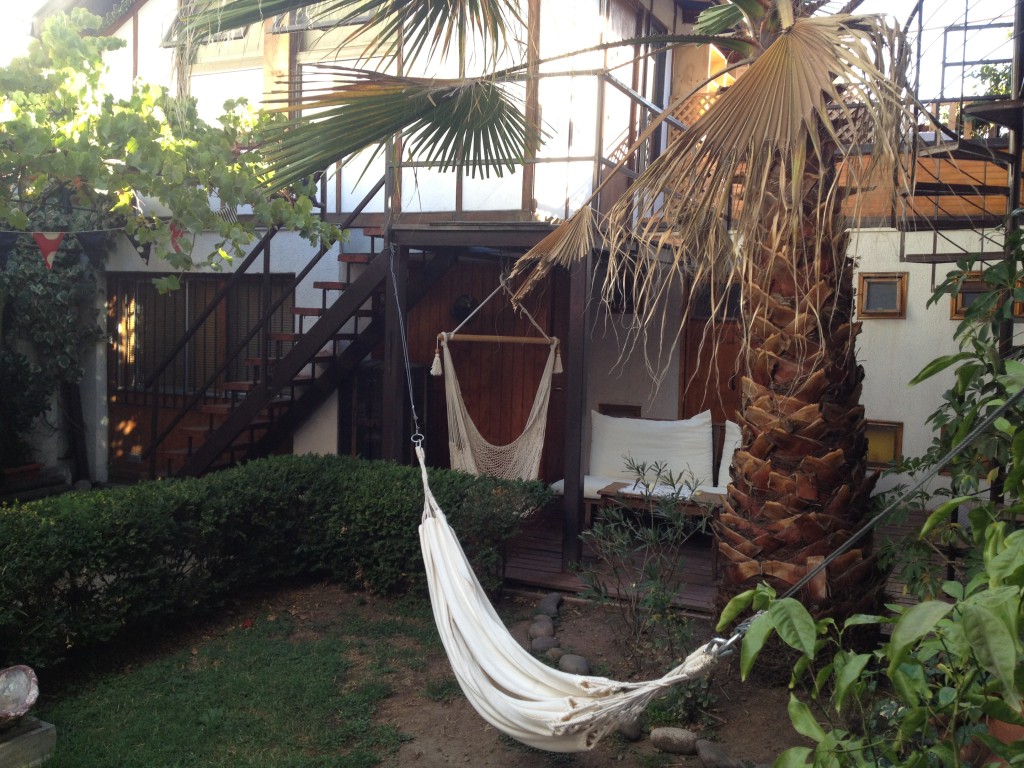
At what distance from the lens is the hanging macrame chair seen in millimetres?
7312

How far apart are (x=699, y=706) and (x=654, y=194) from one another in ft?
8.15

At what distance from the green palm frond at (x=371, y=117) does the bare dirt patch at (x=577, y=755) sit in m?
2.81

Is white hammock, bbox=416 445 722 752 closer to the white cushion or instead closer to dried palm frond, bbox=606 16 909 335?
dried palm frond, bbox=606 16 909 335

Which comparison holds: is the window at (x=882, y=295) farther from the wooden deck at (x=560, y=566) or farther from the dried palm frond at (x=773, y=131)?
the dried palm frond at (x=773, y=131)

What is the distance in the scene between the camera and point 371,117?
504cm

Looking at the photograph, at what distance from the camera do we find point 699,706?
4570 millimetres

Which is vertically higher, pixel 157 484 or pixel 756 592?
pixel 756 592

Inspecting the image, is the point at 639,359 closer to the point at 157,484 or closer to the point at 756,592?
the point at 157,484

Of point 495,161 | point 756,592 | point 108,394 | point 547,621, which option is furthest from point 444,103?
point 108,394

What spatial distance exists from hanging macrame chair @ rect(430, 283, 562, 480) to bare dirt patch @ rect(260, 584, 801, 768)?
5.37 feet

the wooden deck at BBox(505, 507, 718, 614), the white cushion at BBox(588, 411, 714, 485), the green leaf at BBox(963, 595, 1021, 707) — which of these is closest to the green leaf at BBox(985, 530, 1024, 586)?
the green leaf at BBox(963, 595, 1021, 707)

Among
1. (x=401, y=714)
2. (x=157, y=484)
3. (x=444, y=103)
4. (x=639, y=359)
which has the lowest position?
(x=401, y=714)

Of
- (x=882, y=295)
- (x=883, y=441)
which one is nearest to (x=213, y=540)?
(x=883, y=441)

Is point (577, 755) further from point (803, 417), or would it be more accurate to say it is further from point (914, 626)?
point (914, 626)
